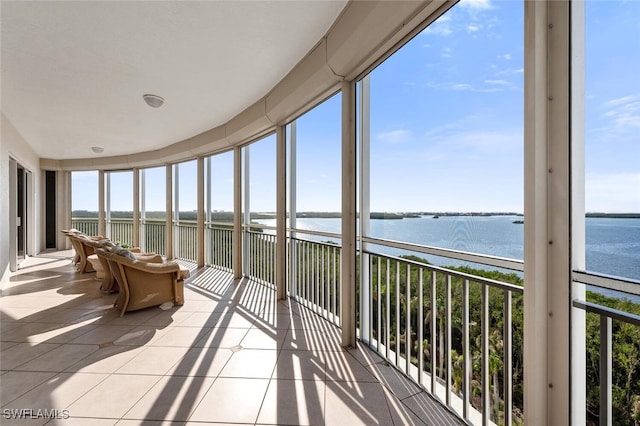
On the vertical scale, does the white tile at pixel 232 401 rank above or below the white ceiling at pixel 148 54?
below

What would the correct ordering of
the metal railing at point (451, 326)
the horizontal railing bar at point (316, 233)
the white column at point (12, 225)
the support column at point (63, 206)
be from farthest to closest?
the support column at point (63, 206) < the white column at point (12, 225) < the horizontal railing bar at point (316, 233) < the metal railing at point (451, 326)

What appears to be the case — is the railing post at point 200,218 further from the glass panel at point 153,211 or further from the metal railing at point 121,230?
the metal railing at point 121,230

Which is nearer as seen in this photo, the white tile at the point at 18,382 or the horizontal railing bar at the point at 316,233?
the white tile at the point at 18,382

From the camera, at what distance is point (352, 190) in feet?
8.05

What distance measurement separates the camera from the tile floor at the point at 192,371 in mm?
1655

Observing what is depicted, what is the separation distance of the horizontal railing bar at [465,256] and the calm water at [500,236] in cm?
3

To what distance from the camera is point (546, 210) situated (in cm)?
113

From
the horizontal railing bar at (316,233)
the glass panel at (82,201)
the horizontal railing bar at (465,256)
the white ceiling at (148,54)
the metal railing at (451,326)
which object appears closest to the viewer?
the horizontal railing bar at (465,256)

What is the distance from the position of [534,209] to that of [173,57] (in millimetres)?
3176

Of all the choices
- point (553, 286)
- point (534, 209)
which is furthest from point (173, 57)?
point (553, 286)

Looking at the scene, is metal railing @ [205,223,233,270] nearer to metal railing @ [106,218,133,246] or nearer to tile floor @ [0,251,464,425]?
tile floor @ [0,251,464,425]

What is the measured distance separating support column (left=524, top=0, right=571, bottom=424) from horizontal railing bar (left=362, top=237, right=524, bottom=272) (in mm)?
163

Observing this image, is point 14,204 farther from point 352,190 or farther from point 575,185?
point 575,185

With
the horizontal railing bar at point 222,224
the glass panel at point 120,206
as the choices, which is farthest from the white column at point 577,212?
the glass panel at point 120,206
